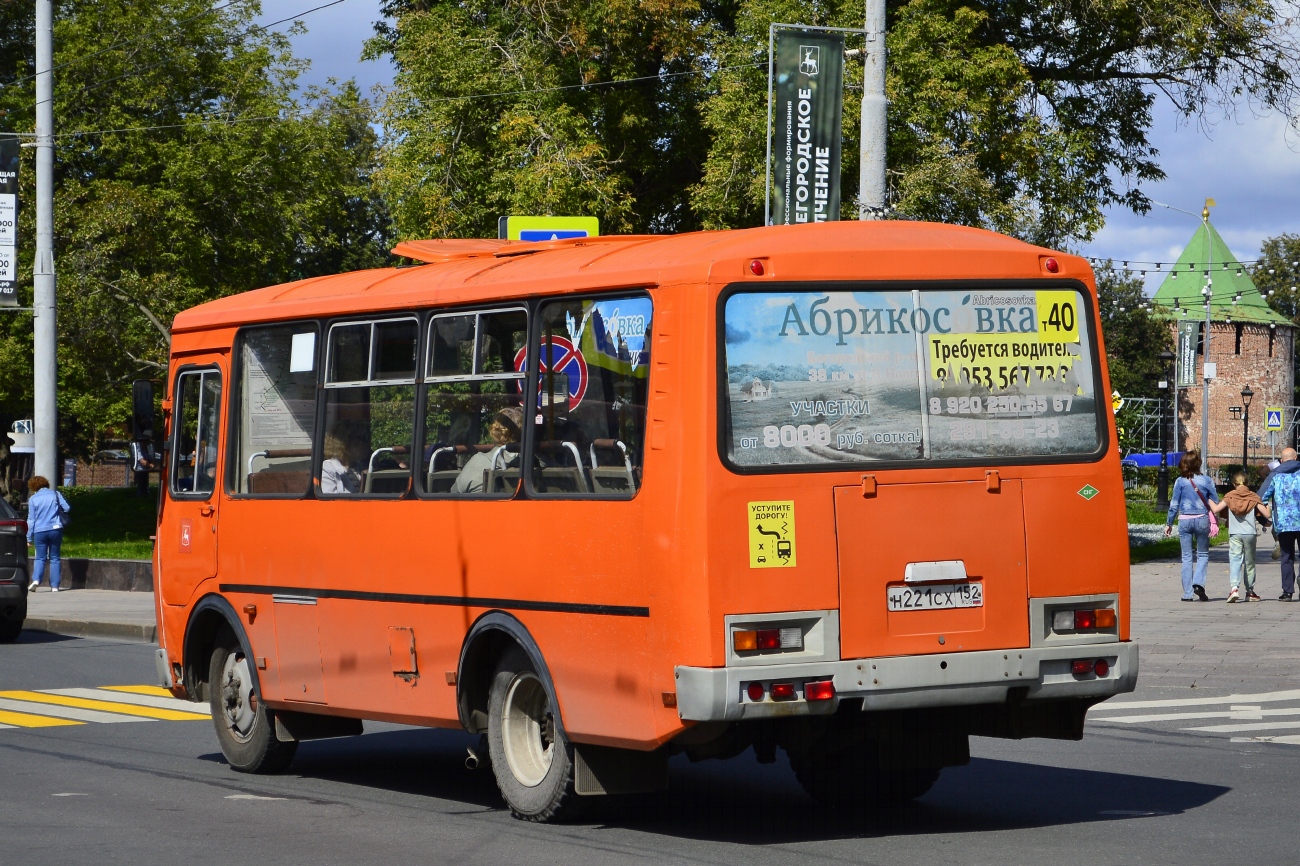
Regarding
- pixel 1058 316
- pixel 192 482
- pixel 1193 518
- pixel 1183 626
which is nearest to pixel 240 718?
pixel 192 482

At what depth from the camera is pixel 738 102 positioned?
2614 cm

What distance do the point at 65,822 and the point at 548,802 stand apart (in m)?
2.34

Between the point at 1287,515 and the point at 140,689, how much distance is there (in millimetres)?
14196

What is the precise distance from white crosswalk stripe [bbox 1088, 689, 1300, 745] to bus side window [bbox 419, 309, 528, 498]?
5.68m

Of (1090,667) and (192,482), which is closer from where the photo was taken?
(1090,667)

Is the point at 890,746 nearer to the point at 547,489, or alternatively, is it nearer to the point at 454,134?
the point at 547,489

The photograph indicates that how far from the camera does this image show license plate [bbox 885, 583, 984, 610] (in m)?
7.60

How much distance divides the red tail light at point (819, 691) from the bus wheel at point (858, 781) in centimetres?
148

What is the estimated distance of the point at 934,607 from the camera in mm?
7664

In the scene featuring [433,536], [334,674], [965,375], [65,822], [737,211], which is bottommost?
[65,822]

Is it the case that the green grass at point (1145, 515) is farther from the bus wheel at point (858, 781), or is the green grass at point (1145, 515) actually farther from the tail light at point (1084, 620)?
the tail light at point (1084, 620)

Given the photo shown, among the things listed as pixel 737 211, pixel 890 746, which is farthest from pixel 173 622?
pixel 737 211

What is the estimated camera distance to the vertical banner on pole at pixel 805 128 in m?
16.4

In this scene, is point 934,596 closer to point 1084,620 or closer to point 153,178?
point 1084,620
